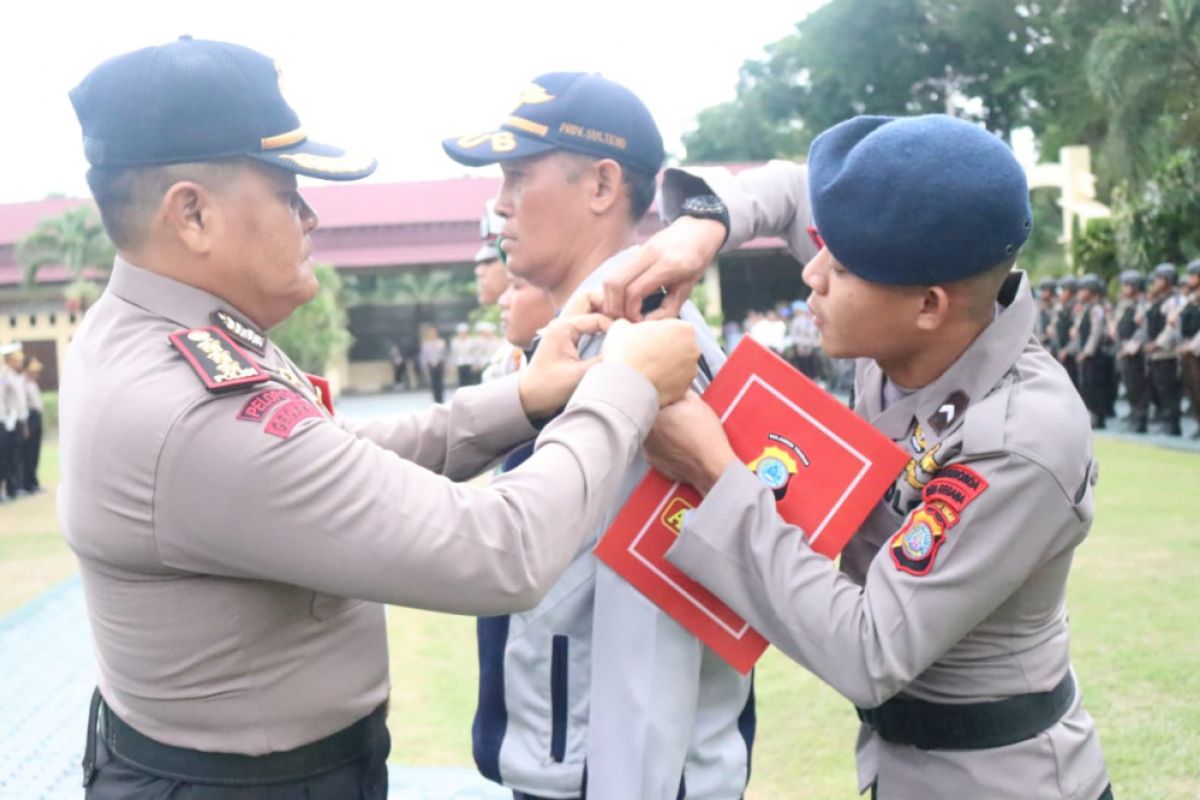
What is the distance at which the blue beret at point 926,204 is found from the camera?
153 cm

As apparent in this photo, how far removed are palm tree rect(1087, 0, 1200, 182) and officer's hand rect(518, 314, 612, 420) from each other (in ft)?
53.5

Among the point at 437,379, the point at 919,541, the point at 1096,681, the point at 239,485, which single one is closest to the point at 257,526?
the point at 239,485

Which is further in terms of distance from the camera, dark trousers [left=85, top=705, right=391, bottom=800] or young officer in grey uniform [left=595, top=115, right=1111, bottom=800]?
dark trousers [left=85, top=705, right=391, bottom=800]

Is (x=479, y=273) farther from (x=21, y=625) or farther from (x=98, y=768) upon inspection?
(x=98, y=768)

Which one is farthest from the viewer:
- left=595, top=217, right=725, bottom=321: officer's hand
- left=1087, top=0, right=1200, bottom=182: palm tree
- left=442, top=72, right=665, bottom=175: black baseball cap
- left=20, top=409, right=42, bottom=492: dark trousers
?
left=1087, top=0, right=1200, bottom=182: palm tree

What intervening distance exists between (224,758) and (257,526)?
398 millimetres

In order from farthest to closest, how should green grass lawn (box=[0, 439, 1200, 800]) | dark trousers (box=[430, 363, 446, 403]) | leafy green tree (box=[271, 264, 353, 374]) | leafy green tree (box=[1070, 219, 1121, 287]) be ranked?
1. leafy green tree (box=[271, 264, 353, 374])
2. dark trousers (box=[430, 363, 446, 403])
3. leafy green tree (box=[1070, 219, 1121, 287])
4. green grass lawn (box=[0, 439, 1200, 800])

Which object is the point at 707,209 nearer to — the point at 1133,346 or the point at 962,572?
the point at 962,572

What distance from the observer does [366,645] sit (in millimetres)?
1771

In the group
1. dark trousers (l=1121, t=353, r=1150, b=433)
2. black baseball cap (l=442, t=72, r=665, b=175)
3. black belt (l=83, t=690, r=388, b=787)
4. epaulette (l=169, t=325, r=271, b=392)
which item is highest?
black baseball cap (l=442, t=72, r=665, b=175)

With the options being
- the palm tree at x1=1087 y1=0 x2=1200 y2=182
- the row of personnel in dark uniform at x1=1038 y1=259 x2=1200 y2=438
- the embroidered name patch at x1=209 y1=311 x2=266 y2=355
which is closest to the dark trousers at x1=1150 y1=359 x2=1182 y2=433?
the row of personnel in dark uniform at x1=1038 y1=259 x2=1200 y2=438

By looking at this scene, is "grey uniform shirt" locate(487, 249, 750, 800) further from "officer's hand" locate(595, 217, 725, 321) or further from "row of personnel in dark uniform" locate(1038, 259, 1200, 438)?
"row of personnel in dark uniform" locate(1038, 259, 1200, 438)

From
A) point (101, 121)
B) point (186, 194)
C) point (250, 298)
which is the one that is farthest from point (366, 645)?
point (101, 121)

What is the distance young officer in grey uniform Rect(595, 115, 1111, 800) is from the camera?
1.53m
